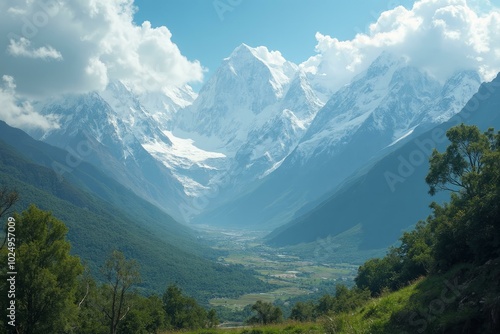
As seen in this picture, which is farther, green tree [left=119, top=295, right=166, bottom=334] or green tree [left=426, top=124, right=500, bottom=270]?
green tree [left=119, top=295, right=166, bottom=334]

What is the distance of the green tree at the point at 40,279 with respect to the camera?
45.5 metres

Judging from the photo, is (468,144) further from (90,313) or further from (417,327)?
(90,313)

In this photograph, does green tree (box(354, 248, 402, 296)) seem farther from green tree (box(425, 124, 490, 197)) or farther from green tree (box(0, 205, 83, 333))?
green tree (box(0, 205, 83, 333))

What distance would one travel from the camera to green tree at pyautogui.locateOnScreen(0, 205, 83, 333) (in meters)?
45.5

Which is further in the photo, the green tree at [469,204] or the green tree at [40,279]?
the green tree at [40,279]

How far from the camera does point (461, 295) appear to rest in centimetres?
2609

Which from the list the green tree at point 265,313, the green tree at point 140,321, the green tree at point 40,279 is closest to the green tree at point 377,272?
the green tree at point 265,313

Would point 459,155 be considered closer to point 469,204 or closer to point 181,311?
point 469,204

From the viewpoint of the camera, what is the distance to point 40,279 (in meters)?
45.8

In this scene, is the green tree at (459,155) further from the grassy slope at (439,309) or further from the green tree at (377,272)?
the green tree at (377,272)

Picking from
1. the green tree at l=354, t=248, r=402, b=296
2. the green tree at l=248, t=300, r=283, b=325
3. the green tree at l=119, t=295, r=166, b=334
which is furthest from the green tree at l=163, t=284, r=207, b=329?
the green tree at l=354, t=248, r=402, b=296

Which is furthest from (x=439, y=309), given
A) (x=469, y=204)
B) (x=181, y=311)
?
(x=181, y=311)

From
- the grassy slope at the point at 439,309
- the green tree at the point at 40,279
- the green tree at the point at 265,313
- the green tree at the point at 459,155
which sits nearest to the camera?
the grassy slope at the point at 439,309

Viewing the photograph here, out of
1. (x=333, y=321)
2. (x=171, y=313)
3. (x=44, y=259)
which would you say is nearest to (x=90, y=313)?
(x=44, y=259)
